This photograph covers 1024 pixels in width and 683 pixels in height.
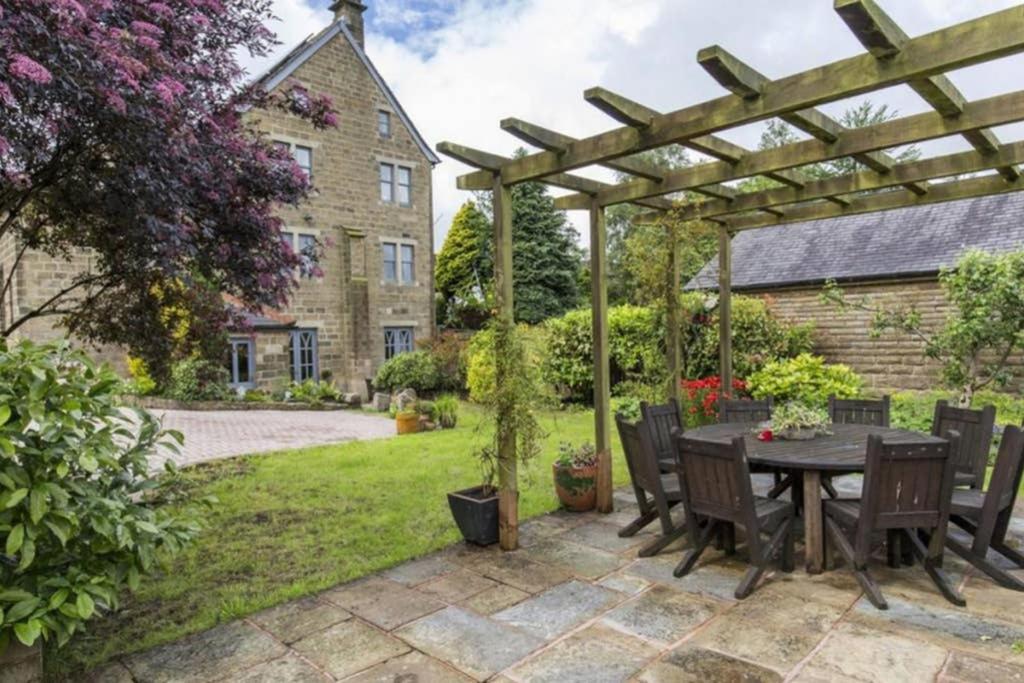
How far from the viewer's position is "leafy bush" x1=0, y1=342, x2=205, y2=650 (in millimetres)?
2494

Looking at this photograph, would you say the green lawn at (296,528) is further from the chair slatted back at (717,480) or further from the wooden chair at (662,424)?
the chair slatted back at (717,480)

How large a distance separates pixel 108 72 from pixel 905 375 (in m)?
12.8

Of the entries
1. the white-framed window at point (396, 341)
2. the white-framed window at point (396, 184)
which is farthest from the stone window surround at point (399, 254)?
the white-framed window at point (396, 341)

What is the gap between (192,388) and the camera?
14.4 m

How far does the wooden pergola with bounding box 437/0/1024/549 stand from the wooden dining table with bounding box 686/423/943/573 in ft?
5.27

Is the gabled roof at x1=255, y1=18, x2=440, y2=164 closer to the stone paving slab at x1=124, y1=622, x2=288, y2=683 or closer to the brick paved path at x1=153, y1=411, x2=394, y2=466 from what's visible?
the brick paved path at x1=153, y1=411, x2=394, y2=466

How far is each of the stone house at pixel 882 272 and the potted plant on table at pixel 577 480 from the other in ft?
28.5

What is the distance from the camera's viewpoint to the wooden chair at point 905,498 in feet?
11.4

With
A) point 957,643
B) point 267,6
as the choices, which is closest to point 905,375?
point 957,643

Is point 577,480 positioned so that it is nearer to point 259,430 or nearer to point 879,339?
point 259,430

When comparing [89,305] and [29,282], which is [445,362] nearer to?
[29,282]

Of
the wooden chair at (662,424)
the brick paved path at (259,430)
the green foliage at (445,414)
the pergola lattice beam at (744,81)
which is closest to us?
the pergola lattice beam at (744,81)

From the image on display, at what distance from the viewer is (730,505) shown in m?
3.73

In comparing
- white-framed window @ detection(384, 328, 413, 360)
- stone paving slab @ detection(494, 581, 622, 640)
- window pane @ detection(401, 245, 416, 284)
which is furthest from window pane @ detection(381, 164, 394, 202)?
stone paving slab @ detection(494, 581, 622, 640)
